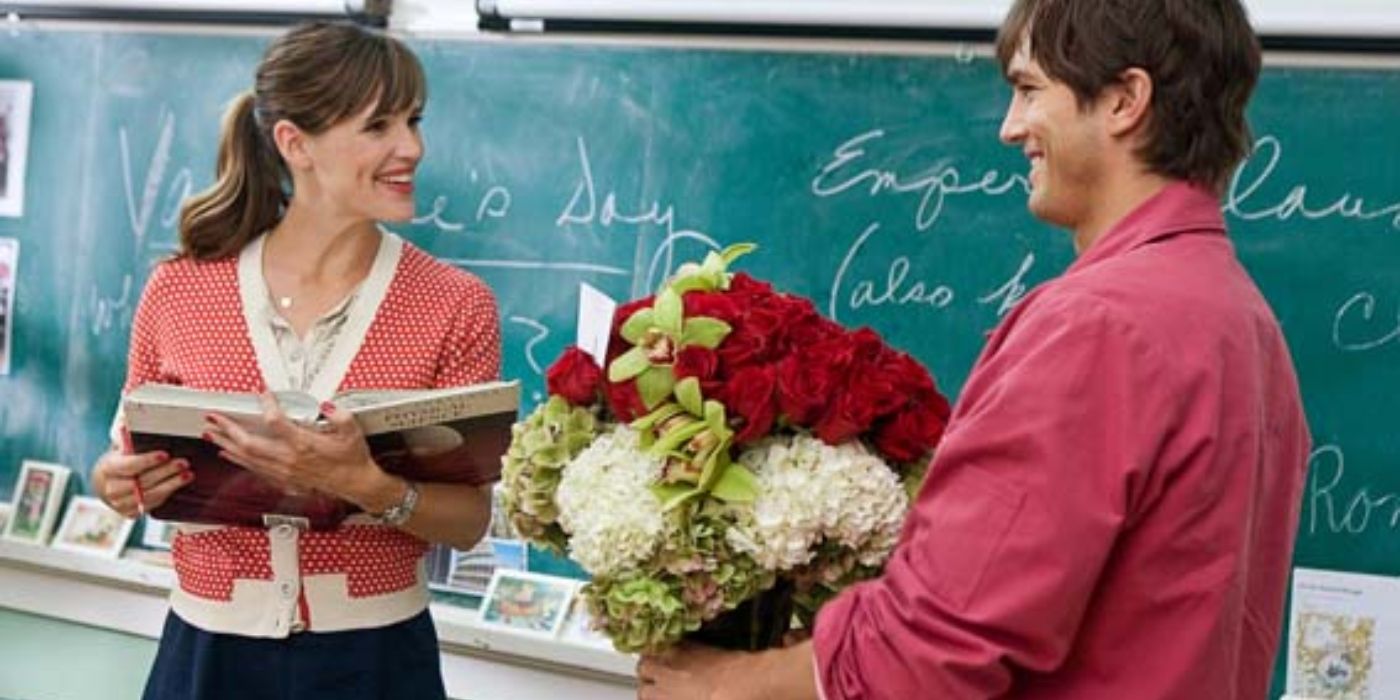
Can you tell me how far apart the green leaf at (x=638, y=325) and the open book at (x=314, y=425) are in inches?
16.4

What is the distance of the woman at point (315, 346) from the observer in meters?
1.81

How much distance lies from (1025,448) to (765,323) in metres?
0.26

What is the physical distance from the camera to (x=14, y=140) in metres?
3.00

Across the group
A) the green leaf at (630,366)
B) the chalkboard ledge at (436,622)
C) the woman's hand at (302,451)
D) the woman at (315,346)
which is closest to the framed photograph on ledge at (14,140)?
the chalkboard ledge at (436,622)

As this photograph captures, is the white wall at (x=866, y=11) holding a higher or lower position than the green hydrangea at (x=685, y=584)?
higher

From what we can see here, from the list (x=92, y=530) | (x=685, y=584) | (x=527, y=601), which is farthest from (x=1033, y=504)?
(x=92, y=530)

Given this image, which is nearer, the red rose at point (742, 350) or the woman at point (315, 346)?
the red rose at point (742, 350)

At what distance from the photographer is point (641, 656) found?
1288 millimetres

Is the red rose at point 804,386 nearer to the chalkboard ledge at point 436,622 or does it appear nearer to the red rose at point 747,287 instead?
the red rose at point 747,287

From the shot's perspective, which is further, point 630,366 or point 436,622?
point 436,622

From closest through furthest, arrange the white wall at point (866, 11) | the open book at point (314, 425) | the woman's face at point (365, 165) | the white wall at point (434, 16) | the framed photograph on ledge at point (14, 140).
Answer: the open book at point (314, 425), the woman's face at point (365, 165), the white wall at point (866, 11), the white wall at point (434, 16), the framed photograph on ledge at point (14, 140)

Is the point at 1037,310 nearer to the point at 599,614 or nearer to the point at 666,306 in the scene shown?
the point at 666,306

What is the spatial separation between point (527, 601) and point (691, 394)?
151 centimetres

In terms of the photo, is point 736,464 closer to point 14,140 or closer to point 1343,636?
point 1343,636
